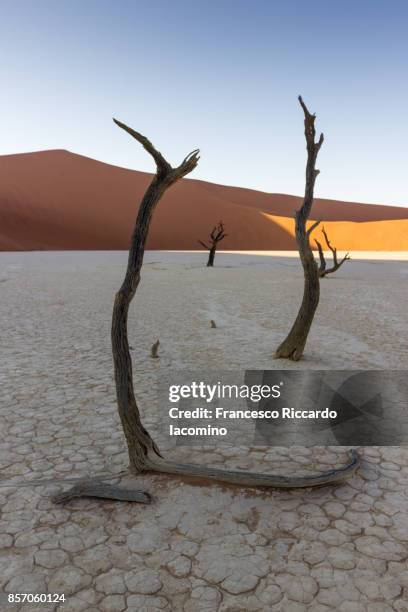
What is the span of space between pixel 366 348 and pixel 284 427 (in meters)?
3.51

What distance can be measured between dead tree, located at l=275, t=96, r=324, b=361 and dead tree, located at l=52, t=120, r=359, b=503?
126 inches

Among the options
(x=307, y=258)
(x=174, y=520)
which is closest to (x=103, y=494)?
(x=174, y=520)

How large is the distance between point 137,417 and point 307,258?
151 inches

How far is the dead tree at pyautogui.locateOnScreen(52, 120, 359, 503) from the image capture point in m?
3.08

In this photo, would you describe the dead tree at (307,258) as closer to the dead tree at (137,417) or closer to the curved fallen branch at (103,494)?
the dead tree at (137,417)

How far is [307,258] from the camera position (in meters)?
6.55

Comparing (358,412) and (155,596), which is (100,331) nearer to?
(358,412)

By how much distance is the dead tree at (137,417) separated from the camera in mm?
3084

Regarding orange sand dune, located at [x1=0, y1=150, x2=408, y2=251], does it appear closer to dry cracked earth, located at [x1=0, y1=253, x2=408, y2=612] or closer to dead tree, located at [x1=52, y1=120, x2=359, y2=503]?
dry cracked earth, located at [x1=0, y1=253, x2=408, y2=612]

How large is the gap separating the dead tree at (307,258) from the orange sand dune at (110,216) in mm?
37342

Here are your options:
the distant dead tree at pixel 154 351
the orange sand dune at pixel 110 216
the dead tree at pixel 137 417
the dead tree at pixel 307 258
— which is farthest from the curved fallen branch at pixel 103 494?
the orange sand dune at pixel 110 216

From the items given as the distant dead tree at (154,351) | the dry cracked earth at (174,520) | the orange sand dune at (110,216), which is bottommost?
the dry cracked earth at (174,520)

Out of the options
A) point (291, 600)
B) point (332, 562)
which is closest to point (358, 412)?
point (332, 562)

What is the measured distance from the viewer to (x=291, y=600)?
7.86 ft
